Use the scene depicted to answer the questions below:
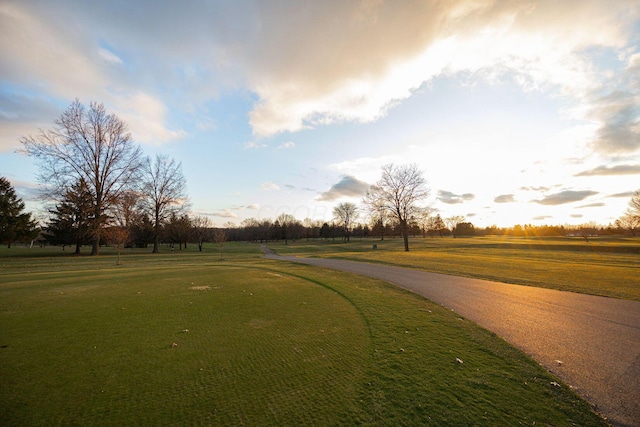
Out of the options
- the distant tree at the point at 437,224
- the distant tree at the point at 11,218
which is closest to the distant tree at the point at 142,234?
the distant tree at the point at 11,218

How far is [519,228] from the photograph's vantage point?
125312 mm

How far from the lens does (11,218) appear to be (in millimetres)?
36062

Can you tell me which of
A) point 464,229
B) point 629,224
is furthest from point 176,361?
point 464,229

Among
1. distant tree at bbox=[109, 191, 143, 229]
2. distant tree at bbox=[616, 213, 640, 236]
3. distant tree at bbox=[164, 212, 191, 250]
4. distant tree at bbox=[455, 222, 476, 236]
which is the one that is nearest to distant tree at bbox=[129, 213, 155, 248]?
distant tree at bbox=[164, 212, 191, 250]

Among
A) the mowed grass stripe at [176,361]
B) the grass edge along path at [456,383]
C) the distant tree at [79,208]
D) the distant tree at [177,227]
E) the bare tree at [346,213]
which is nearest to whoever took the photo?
the mowed grass stripe at [176,361]

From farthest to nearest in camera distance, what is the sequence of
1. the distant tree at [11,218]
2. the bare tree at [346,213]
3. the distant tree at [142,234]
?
1. the bare tree at [346,213]
2. the distant tree at [142,234]
3. the distant tree at [11,218]

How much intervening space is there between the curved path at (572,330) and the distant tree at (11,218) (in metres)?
52.9

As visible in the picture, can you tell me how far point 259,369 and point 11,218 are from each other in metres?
53.2

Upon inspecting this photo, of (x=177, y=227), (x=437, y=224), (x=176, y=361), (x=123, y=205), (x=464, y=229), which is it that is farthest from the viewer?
(x=464, y=229)

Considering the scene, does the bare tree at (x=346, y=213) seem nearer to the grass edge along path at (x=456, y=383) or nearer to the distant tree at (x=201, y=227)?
the distant tree at (x=201, y=227)

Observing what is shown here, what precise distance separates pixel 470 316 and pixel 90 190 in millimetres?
39335

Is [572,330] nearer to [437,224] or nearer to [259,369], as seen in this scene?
[259,369]

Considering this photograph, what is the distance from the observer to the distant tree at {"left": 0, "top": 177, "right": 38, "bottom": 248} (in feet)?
116

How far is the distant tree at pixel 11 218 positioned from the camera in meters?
35.5
